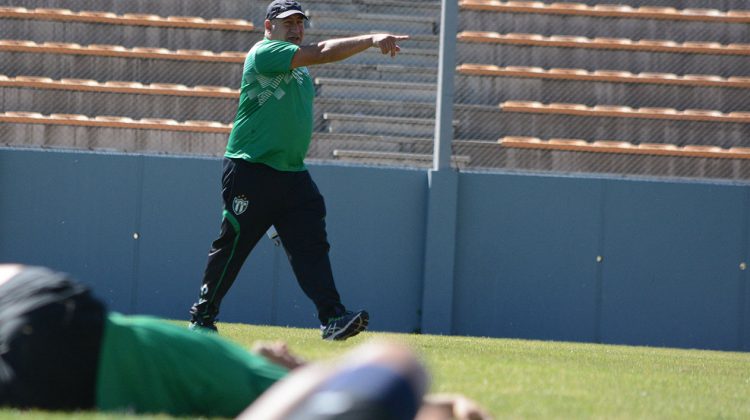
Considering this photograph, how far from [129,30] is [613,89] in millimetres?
5538

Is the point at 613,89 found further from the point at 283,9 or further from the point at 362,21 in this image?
the point at 283,9

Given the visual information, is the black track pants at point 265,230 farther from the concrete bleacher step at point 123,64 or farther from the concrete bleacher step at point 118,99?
the concrete bleacher step at point 123,64

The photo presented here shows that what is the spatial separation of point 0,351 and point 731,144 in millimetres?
11847

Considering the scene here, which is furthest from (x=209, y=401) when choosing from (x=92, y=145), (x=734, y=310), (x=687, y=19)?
(x=687, y=19)

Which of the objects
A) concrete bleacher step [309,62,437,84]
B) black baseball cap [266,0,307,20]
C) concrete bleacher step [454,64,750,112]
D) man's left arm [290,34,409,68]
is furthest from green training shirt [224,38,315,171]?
concrete bleacher step [309,62,437,84]

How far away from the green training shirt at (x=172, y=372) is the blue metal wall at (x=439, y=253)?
8.00 meters

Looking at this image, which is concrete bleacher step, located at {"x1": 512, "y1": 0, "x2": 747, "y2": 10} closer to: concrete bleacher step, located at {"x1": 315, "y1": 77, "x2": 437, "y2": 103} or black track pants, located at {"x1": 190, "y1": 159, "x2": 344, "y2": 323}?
concrete bleacher step, located at {"x1": 315, "y1": 77, "x2": 437, "y2": 103}

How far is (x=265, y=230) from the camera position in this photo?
284 inches

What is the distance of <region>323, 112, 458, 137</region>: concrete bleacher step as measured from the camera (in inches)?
543

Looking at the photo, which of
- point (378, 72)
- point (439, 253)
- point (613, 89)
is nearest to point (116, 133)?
point (378, 72)

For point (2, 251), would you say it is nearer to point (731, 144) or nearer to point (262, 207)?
point (262, 207)

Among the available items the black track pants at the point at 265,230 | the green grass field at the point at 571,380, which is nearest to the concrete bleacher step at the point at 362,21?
the green grass field at the point at 571,380

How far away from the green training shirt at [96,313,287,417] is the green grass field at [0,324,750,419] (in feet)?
0.24

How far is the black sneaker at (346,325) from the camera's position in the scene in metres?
7.09
